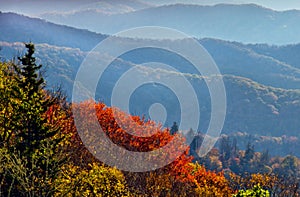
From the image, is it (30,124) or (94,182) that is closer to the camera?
(94,182)

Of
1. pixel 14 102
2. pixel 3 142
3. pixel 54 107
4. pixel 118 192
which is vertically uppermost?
pixel 54 107

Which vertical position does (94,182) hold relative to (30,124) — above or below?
below

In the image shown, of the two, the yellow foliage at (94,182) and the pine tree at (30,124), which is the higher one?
the pine tree at (30,124)

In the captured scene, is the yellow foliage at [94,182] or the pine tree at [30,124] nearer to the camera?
the yellow foliage at [94,182]

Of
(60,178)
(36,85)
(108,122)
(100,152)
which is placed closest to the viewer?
(60,178)

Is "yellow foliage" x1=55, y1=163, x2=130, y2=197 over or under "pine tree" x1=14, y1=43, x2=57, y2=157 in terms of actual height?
under

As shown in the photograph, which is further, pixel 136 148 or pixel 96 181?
pixel 136 148

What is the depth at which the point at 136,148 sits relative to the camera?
253 feet

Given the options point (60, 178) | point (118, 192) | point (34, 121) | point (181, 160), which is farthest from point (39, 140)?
point (181, 160)

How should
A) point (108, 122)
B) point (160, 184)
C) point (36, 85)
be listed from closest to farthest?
point (36, 85) < point (160, 184) < point (108, 122)

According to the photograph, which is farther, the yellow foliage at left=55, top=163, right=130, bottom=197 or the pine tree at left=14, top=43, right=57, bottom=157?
the pine tree at left=14, top=43, right=57, bottom=157

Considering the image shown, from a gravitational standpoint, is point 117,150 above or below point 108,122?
below

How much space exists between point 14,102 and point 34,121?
2489mm

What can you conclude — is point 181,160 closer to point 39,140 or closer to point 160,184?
point 160,184
